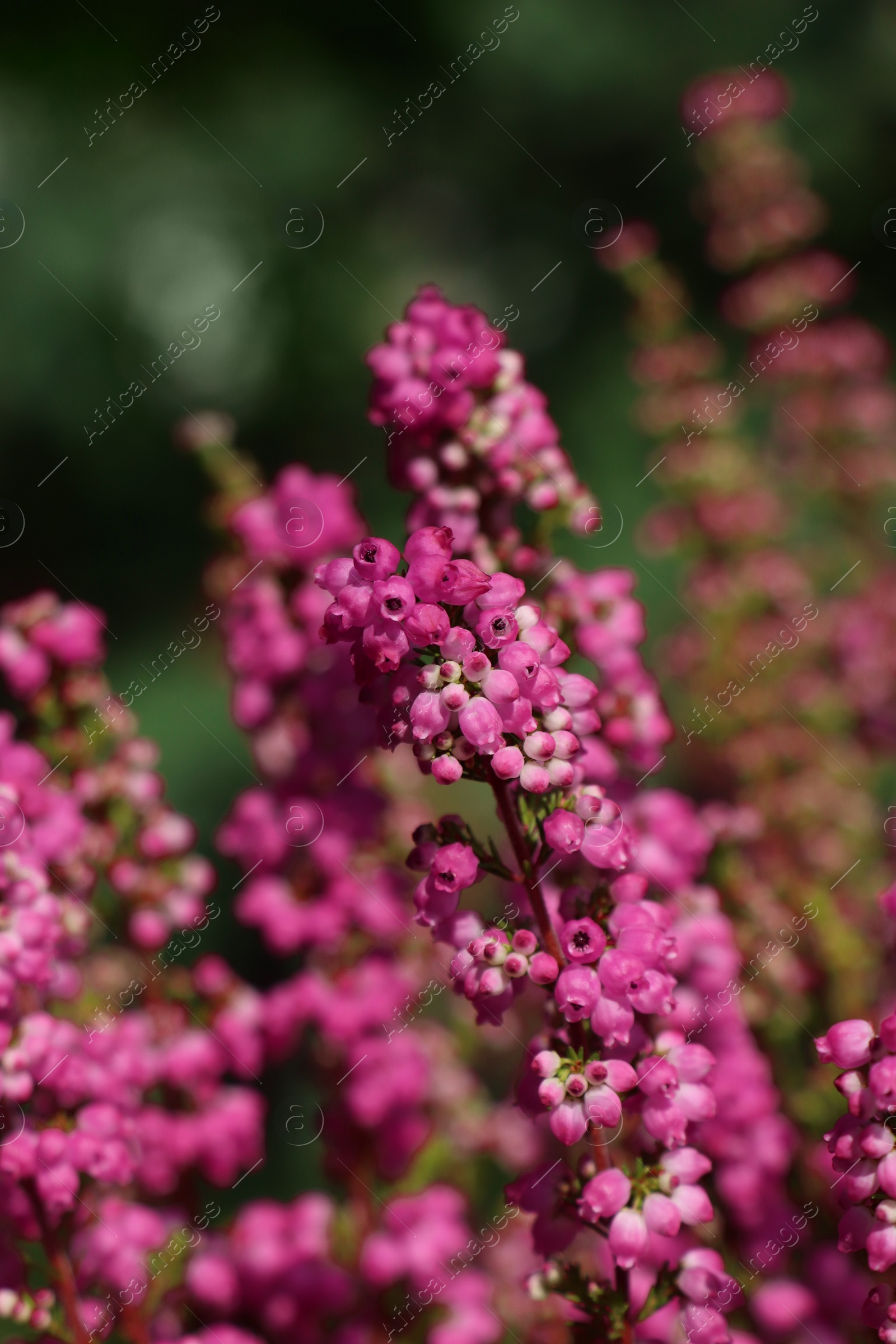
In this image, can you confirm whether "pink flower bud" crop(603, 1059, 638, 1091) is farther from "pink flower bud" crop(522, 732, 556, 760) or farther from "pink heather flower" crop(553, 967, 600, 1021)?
"pink flower bud" crop(522, 732, 556, 760)

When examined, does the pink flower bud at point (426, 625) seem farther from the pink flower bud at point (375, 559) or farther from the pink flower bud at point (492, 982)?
the pink flower bud at point (492, 982)

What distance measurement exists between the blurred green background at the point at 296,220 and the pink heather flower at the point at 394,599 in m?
1.50

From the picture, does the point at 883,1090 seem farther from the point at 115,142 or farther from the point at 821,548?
the point at 115,142

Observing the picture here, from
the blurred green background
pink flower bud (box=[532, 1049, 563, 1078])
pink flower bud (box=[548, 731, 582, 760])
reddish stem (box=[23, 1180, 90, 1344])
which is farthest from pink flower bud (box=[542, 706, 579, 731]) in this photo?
the blurred green background

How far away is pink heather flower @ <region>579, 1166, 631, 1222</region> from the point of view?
0.53 m

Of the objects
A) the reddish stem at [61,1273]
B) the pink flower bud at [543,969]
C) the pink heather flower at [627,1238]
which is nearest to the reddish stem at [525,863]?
the pink flower bud at [543,969]

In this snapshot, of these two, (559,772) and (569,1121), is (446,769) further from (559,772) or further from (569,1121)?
(569,1121)

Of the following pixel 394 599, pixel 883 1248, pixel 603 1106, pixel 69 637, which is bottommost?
pixel 883 1248

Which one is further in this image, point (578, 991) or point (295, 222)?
point (295, 222)

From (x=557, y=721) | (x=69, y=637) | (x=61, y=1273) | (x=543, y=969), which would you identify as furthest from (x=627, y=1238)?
(x=69, y=637)

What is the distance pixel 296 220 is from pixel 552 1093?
1938 mm

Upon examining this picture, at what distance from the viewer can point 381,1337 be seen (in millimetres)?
866

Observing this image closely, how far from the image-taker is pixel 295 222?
218 cm

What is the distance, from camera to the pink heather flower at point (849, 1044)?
51 centimetres
